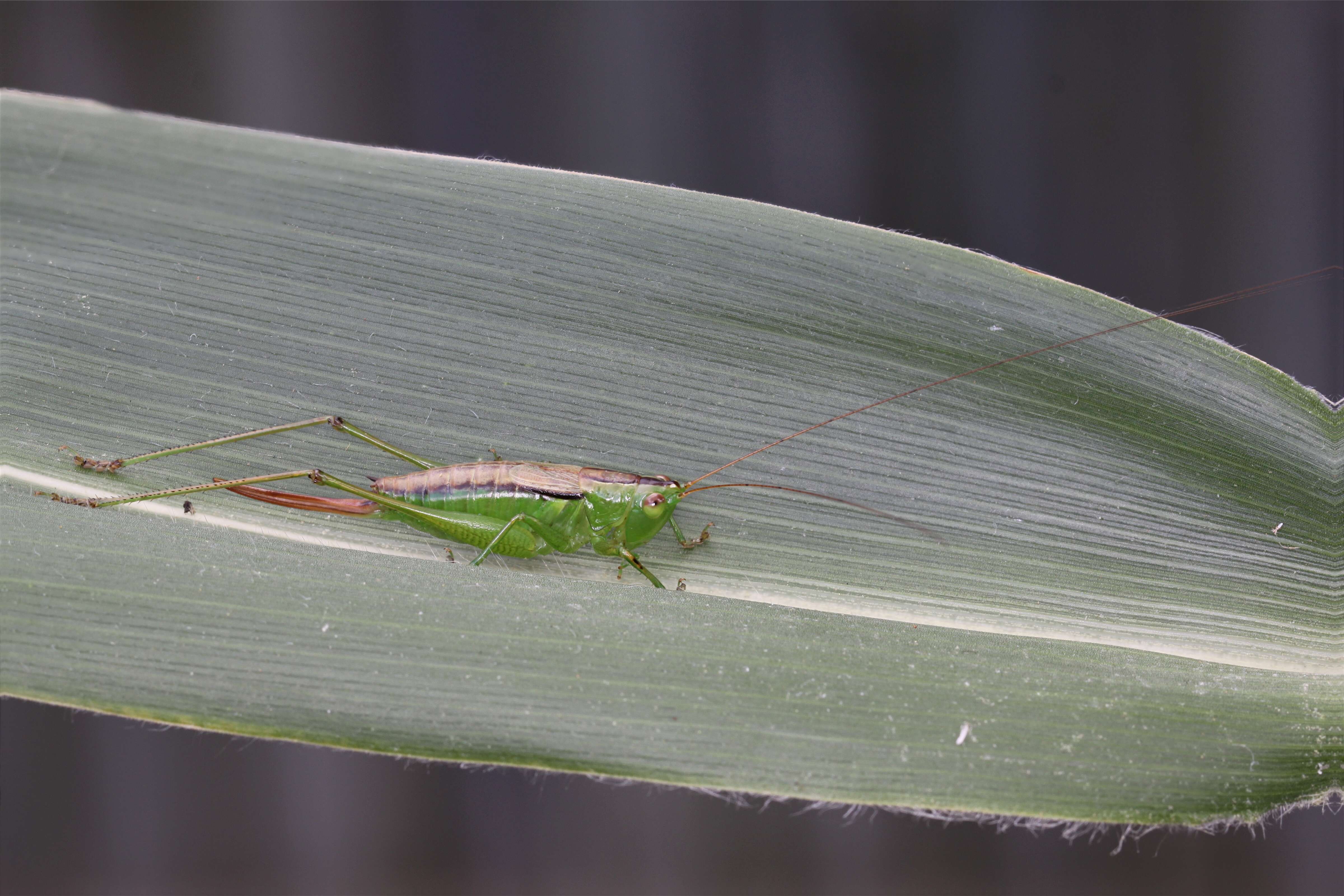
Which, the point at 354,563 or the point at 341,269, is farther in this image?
the point at 341,269

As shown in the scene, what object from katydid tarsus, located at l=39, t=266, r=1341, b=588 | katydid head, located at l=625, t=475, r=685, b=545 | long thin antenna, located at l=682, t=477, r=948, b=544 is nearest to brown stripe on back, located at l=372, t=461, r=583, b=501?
katydid tarsus, located at l=39, t=266, r=1341, b=588

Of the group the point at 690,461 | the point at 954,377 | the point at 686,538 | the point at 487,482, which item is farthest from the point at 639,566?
the point at 954,377

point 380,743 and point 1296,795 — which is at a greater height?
point 380,743

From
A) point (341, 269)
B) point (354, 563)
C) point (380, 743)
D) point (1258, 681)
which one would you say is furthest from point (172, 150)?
point (1258, 681)

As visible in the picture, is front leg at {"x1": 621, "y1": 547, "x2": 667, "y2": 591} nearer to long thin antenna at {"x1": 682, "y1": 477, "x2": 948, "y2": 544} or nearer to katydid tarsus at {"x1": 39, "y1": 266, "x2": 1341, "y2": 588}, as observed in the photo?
katydid tarsus at {"x1": 39, "y1": 266, "x2": 1341, "y2": 588}

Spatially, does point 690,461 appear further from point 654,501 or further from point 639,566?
point 639,566

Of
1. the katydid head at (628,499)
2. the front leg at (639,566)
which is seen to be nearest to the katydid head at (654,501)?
the katydid head at (628,499)

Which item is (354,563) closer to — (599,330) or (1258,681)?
→ (599,330)
